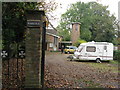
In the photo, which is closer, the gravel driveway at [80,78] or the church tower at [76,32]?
the gravel driveway at [80,78]

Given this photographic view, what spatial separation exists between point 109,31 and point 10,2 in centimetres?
2378

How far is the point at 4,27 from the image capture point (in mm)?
7742

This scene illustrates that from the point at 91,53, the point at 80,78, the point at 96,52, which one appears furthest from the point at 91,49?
the point at 80,78

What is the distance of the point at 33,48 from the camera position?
420cm

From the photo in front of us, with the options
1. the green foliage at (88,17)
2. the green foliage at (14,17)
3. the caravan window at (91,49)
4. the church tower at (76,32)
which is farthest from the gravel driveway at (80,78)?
the church tower at (76,32)

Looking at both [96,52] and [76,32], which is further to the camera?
[76,32]

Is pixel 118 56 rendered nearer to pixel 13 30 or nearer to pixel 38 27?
pixel 13 30

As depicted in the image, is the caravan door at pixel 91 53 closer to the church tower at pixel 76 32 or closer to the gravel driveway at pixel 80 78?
the gravel driveway at pixel 80 78

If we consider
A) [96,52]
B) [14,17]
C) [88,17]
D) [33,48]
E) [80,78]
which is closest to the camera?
[33,48]

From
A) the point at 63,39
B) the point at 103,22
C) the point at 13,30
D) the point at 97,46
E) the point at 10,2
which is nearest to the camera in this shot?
the point at 10,2

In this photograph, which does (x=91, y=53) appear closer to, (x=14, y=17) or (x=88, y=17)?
(x=14, y=17)

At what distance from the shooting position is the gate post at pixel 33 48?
4.20m

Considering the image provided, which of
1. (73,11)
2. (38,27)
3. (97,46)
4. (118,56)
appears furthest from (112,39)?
(38,27)

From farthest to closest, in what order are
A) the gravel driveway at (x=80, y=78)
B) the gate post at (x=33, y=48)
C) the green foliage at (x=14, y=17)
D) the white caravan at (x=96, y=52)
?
the white caravan at (x=96, y=52) → the green foliage at (x=14, y=17) → the gravel driveway at (x=80, y=78) → the gate post at (x=33, y=48)
